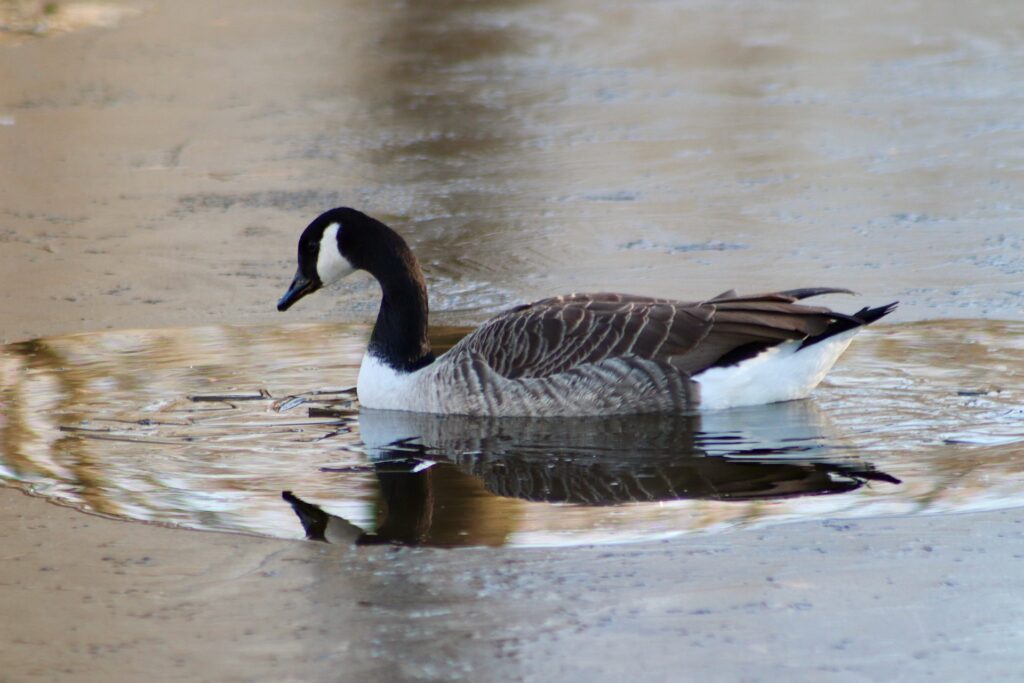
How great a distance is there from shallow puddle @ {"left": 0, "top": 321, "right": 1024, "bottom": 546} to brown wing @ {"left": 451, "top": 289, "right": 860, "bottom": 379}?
0.26 m

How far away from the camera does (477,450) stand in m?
6.15

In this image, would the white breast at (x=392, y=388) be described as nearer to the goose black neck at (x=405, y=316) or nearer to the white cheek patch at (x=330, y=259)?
the goose black neck at (x=405, y=316)

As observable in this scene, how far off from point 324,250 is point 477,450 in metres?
1.48

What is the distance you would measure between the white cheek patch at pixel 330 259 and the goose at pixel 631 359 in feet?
2.08

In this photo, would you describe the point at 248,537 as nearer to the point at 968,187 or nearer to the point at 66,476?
the point at 66,476

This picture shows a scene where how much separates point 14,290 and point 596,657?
18.5 feet

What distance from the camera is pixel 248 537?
197 inches

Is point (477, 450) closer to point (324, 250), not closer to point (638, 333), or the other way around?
point (638, 333)

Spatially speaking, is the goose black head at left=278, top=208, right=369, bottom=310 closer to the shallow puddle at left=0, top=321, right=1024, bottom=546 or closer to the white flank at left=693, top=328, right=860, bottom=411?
the shallow puddle at left=0, top=321, right=1024, bottom=546

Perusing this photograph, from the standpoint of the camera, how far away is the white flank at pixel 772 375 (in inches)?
255

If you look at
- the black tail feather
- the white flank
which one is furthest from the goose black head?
the black tail feather

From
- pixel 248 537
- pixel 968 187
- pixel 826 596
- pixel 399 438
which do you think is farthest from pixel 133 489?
pixel 968 187

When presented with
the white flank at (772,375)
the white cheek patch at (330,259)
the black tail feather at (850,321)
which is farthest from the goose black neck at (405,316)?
the black tail feather at (850,321)

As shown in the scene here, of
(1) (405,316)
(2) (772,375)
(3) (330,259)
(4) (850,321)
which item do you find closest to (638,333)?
(2) (772,375)
